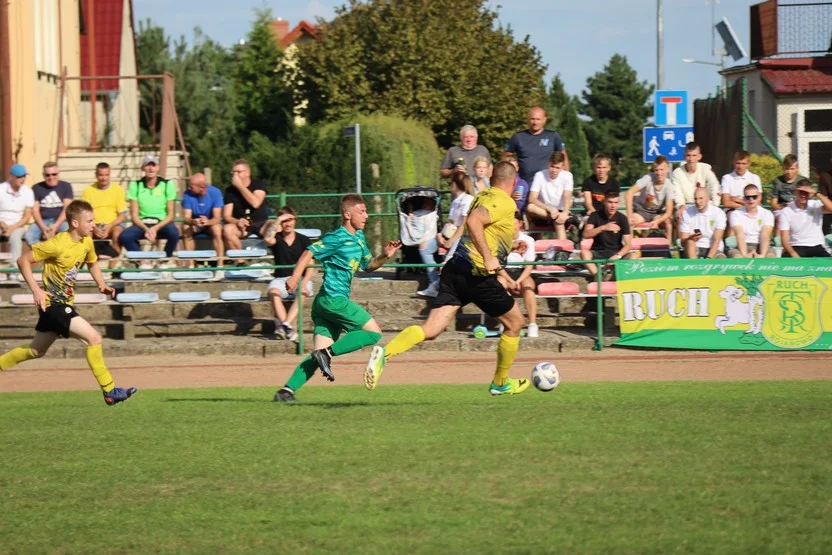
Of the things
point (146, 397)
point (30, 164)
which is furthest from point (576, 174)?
point (146, 397)

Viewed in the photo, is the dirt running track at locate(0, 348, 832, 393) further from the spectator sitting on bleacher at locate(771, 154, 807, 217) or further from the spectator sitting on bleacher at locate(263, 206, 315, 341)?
the spectator sitting on bleacher at locate(771, 154, 807, 217)

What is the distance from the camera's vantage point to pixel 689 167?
18719 millimetres

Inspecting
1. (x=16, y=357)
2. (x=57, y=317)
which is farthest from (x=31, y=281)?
(x=16, y=357)

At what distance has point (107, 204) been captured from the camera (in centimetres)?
1883

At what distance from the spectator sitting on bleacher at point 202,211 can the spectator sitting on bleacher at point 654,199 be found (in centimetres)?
615

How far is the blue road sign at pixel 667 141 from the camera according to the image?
69.1 ft

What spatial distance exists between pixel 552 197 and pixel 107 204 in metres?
6.68

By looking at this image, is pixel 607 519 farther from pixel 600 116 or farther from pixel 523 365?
pixel 600 116

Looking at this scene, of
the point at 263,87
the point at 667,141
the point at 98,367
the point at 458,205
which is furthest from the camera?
the point at 263,87

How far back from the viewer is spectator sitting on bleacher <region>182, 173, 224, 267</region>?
18.7 metres

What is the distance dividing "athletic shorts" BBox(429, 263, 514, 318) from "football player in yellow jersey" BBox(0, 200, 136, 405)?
3084 millimetres

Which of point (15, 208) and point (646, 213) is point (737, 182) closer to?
point (646, 213)

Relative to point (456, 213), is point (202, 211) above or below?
above

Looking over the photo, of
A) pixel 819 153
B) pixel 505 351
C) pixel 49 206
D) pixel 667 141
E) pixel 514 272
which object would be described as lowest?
pixel 505 351
